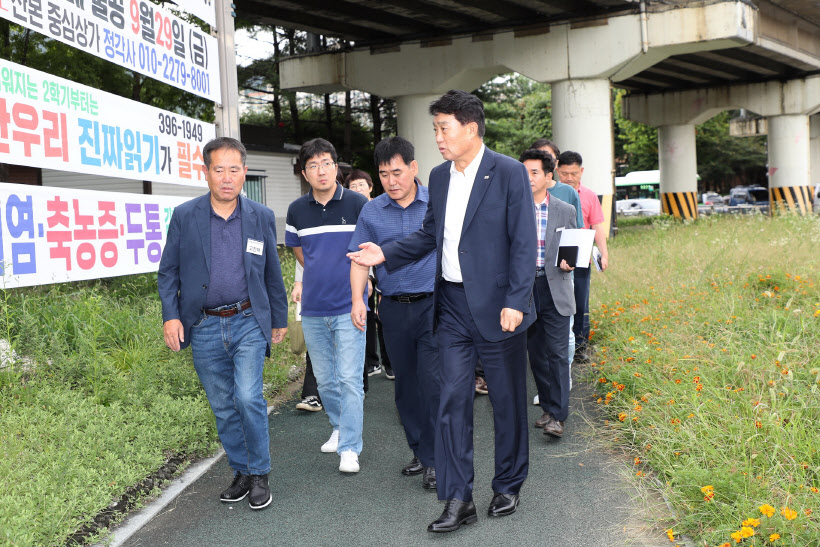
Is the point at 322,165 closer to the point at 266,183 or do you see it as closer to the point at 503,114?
the point at 266,183

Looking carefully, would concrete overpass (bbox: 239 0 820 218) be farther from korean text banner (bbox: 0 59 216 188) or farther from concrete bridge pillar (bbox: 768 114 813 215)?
korean text banner (bbox: 0 59 216 188)

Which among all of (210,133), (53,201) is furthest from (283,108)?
(53,201)

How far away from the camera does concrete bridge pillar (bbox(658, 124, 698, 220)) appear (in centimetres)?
3416

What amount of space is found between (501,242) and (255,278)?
1476 mm

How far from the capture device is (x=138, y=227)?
7.20 metres

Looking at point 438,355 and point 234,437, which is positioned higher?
point 438,355

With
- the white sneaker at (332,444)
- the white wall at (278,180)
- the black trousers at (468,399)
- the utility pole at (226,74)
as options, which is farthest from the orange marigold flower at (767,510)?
the white wall at (278,180)

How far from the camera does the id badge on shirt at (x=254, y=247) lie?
4648 mm

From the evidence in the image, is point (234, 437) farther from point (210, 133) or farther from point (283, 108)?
point (283, 108)

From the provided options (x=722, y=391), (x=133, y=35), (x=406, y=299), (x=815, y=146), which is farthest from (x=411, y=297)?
(x=815, y=146)

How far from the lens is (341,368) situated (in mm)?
5414

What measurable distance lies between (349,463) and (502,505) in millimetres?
1259

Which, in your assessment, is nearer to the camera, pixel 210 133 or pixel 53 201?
pixel 53 201

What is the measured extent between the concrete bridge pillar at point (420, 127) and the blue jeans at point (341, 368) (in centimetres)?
1611
